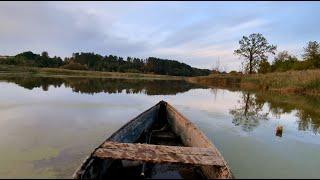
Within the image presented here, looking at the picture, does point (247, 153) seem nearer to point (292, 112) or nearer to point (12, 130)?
point (12, 130)

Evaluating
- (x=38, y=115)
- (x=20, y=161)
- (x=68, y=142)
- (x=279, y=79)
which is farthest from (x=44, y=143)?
(x=279, y=79)

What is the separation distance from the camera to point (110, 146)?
5.23 m

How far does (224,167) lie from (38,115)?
7.89m

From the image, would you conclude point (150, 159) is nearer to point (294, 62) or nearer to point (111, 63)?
point (294, 62)

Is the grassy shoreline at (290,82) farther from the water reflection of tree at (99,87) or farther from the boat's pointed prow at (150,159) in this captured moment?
the boat's pointed prow at (150,159)

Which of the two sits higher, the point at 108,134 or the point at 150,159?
the point at 150,159

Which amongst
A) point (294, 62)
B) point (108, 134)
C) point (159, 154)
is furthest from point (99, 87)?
point (294, 62)

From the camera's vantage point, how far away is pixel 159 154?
16.5 feet

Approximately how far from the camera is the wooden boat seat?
4801 mm

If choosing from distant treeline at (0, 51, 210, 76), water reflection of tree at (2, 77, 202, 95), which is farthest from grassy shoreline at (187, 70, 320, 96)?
distant treeline at (0, 51, 210, 76)

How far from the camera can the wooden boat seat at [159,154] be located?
4.80m

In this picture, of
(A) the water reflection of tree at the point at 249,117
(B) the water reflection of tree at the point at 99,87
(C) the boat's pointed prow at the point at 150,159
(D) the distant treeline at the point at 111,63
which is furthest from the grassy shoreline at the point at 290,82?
(D) the distant treeline at the point at 111,63

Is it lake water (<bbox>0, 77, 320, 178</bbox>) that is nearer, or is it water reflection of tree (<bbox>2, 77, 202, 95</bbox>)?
lake water (<bbox>0, 77, 320, 178</bbox>)

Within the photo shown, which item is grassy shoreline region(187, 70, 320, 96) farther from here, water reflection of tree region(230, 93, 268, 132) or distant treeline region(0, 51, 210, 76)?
distant treeline region(0, 51, 210, 76)
